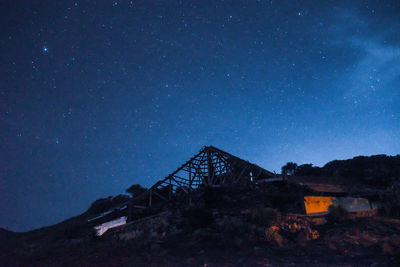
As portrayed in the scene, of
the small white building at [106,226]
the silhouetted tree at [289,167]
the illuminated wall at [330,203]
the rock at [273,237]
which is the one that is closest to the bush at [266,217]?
the rock at [273,237]

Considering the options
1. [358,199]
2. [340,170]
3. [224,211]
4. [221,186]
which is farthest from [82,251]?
[340,170]

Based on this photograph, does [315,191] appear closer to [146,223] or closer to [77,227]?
[146,223]

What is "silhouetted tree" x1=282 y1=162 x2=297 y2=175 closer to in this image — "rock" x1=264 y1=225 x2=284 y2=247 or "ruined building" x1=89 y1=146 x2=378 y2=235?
"ruined building" x1=89 y1=146 x2=378 y2=235

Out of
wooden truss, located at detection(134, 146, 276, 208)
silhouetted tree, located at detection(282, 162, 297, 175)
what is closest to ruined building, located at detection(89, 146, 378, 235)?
wooden truss, located at detection(134, 146, 276, 208)

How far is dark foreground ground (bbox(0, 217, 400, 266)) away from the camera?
7.21 metres

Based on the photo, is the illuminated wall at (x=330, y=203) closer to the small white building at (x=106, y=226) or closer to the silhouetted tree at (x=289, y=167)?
the small white building at (x=106, y=226)

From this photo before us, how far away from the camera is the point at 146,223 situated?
682 inches

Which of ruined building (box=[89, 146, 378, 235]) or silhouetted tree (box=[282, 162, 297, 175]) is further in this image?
silhouetted tree (box=[282, 162, 297, 175])

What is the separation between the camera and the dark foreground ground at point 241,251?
284 inches

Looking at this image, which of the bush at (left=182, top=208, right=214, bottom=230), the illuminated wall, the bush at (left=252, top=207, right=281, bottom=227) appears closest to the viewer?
the bush at (left=252, top=207, right=281, bottom=227)

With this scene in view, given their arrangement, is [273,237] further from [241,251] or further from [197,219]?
[197,219]

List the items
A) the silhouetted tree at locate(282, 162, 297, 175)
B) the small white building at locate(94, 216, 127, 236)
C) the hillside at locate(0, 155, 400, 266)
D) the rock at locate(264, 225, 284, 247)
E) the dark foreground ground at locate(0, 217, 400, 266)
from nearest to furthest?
the dark foreground ground at locate(0, 217, 400, 266) → the hillside at locate(0, 155, 400, 266) → the rock at locate(264, 225, 284, 247) → the small white building at locate(94, 216, 127, 236) → the silhouetted tree at locate(282, 162, 297, 175)

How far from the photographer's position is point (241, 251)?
29.7ft

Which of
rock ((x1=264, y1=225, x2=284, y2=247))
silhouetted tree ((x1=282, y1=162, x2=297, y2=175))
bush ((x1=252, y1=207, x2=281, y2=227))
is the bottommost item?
rock ((x1=264, y1=225, x2=284, y2=247))
